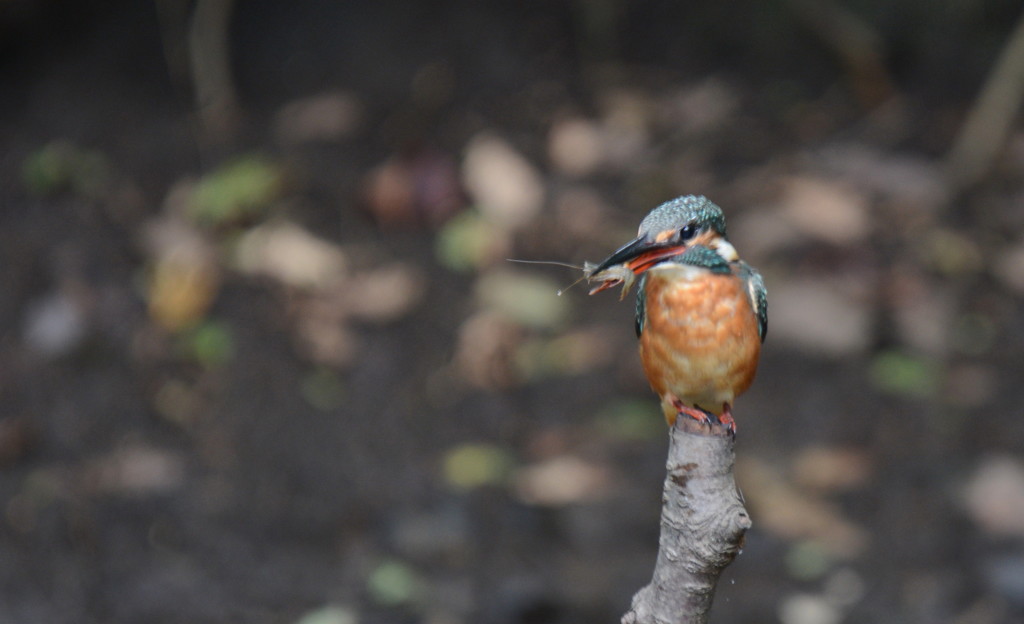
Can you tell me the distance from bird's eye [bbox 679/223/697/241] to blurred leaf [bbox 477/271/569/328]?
9.91 ft

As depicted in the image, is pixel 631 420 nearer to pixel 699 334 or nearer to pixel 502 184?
pixel 502 184

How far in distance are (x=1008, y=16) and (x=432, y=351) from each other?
3267mm

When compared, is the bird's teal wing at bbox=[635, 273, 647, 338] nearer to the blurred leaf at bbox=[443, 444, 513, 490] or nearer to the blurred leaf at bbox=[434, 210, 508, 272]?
the blurred leaf at bbox=[443, 444, 513, 490]

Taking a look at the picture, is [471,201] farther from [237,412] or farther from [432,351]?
[237,412]

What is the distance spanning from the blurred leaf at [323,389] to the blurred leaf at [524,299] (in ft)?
2.38

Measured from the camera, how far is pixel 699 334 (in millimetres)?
1509

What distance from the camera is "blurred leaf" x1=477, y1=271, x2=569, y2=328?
14.8ft

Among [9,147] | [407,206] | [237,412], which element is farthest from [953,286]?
[9,147]

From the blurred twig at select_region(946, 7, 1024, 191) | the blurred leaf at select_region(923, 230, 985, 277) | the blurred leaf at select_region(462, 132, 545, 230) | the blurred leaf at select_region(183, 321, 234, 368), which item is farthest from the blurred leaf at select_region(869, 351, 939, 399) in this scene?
the blurred leaf at select_region(183, 321, 234, 368)

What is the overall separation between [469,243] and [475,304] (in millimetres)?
296

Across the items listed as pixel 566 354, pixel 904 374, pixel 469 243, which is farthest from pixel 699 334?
pixel 469 243

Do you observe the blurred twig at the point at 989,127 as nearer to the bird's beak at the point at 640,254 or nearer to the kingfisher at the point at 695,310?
the kingfisher at the point at 695,310

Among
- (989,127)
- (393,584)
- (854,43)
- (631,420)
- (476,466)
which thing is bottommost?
(393,584)

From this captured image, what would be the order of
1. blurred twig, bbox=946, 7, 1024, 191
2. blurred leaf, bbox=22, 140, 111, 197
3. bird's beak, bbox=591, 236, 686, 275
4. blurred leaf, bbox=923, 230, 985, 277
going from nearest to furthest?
bird's beak, bbox=591, 236, 686, 275
blurred leaf, bbox=923, 230, 985, 277
blurred twig, bbox=946, 7, 1024, 191
blurred leaf, bbox=22, 140, 111, 197
